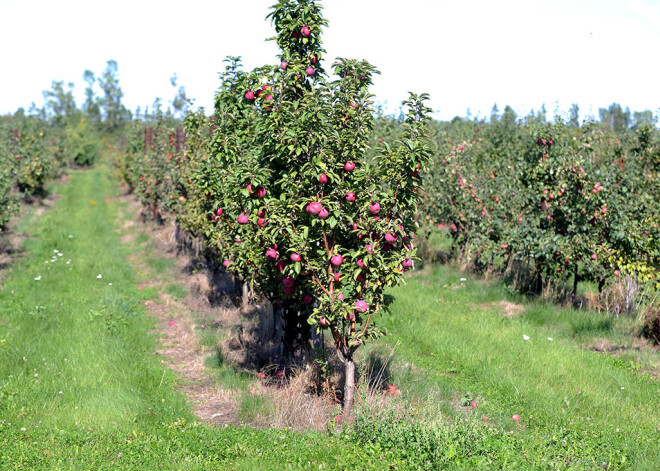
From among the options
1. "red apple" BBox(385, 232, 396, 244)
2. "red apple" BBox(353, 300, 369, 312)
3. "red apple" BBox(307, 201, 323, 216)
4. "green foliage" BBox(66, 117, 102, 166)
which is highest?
"green foliage" BBox(66, 117, 102, 166)

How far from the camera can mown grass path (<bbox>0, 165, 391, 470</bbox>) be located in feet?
15.6

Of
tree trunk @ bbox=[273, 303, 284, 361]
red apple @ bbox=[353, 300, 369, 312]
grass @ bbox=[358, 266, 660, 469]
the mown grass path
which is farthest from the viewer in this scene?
tree trunk @ bbox=[273, 303, 284, 361]

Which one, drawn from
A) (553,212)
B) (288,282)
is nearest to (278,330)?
(288,282)

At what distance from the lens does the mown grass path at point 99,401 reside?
4.75 m

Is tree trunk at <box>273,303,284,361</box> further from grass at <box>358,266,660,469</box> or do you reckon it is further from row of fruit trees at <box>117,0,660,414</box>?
grass at <box>358,266,660,469</box>

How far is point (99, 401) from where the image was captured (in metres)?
5.88

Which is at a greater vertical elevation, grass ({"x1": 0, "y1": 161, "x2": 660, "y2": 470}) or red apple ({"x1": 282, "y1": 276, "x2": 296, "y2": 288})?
red apple ({"x1": 282, "y1": 276, "x2": 296, "y2": 288})

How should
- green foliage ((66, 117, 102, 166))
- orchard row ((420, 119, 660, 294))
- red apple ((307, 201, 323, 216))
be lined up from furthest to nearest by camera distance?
green foliage ((66, 117, 102, 166)) < orchard row ((420, 119, 660, 294)) < red apple ((307, 201, 323, 216))

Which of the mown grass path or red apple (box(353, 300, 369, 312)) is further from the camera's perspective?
red apple (box(353, 300, 369, 312))

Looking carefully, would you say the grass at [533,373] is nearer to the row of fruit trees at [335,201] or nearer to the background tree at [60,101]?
the row of fruit trees at [335,201]

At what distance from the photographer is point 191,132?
450 inches

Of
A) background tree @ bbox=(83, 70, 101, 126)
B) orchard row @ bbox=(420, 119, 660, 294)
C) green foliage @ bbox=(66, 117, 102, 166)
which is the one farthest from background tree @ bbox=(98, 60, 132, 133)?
orchard row @ bbox=(420, 119, 660, 294)

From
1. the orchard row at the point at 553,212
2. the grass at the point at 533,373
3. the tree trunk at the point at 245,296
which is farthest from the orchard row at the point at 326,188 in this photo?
the orchard row at the point at 553,212

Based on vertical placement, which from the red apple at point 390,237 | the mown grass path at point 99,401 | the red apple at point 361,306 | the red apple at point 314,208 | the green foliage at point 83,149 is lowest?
the mown grass path at point 99,401
